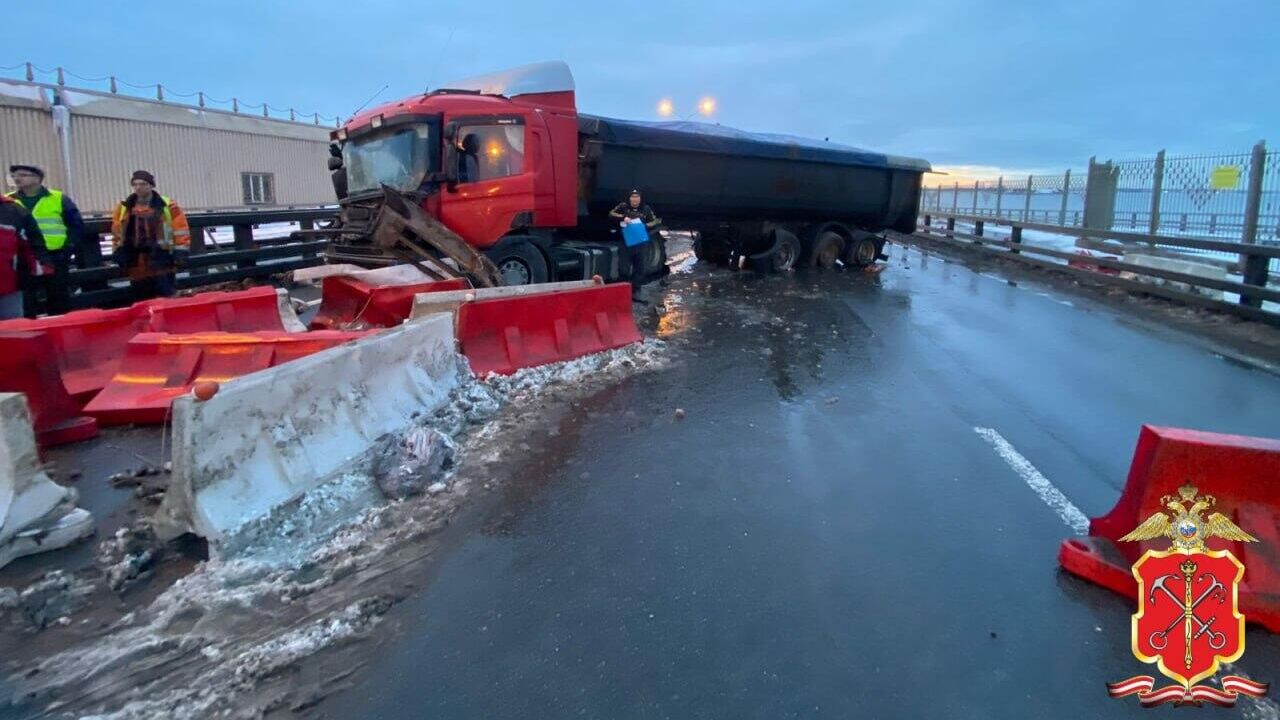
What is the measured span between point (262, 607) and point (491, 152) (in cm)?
904

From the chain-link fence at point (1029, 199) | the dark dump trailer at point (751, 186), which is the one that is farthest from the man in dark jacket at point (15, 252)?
the chain-link fence at point (1029, 199)

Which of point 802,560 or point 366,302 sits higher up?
point 366,302

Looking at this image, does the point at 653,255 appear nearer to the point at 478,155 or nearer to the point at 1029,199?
the point at 478,155

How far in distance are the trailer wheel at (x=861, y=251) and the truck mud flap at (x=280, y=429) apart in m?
16.0

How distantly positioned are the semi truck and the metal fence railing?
26.3 feet

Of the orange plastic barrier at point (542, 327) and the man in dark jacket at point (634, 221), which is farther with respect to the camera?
the man in dark jacket at point (634, 221)

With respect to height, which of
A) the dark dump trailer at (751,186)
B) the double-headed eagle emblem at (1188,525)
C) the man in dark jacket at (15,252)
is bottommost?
the double-headed eagle emblem at (1188,525)

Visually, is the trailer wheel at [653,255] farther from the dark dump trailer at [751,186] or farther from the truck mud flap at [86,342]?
the truck mud flap at [86,342]

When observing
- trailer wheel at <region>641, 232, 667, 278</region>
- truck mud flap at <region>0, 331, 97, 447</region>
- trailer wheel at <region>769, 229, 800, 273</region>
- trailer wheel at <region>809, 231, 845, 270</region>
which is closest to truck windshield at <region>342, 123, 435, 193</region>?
trailer wheel at <region>641, 232, 667, 278</region>

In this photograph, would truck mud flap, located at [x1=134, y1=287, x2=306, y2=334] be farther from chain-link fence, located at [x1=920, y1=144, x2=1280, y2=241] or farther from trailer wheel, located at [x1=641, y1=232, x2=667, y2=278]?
chain-link fence, located at [x1=920, y1=144, x2=1280, y2=241]

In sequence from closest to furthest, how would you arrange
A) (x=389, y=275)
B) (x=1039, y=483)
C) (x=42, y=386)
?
(x=1039, y=483) < (x=42, y=386) < (x=389, y=275)

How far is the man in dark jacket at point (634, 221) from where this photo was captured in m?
13.9

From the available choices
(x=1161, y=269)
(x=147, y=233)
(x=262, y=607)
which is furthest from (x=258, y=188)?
(x=262, y=607)

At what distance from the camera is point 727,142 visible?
15570 millimetres
